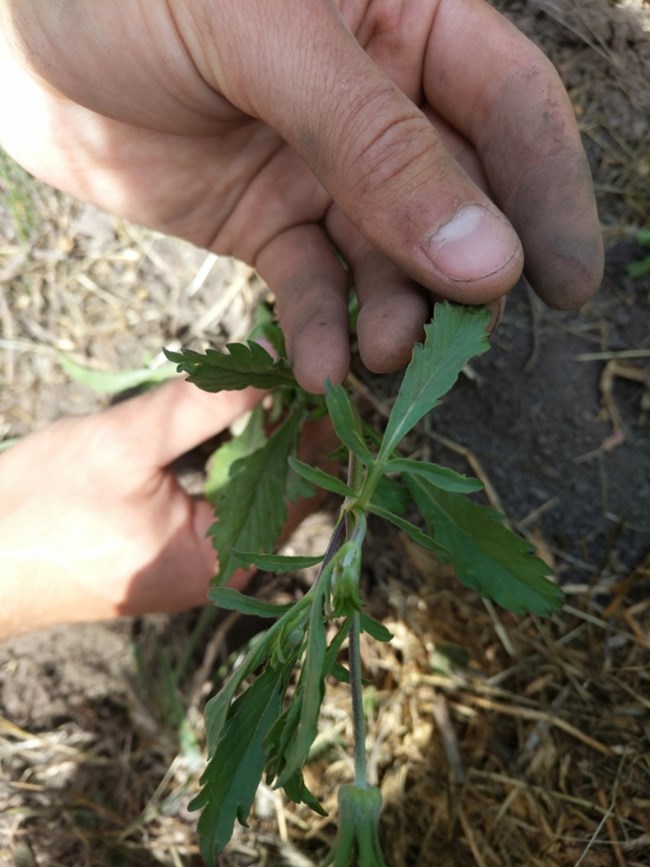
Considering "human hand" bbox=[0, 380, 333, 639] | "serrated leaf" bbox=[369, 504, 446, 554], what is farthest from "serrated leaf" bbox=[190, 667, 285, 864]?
"human hand" bbox=[0, 380, 333, 639]

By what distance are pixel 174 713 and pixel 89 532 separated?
1.94ft

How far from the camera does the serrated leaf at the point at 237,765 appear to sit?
44.8 inches

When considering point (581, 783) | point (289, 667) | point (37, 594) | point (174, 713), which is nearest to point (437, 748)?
point (581, 783)

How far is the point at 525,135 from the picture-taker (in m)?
1.62

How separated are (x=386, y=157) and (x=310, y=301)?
1.36 ft

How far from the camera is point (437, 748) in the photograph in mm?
1999

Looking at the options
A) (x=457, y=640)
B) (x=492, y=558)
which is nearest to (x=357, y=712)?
(x=492, y=558)

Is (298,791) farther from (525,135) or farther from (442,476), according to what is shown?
(525,135)

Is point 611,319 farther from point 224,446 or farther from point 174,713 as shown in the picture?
point 174,713

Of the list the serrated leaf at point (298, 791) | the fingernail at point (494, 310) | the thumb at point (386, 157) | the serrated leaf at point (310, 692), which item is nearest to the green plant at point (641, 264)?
the fingernail at point (494, 310)

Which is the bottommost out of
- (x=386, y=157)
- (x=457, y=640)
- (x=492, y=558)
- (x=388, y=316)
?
(x=457, y=640)

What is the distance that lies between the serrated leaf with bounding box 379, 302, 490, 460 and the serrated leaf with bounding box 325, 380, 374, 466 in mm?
61

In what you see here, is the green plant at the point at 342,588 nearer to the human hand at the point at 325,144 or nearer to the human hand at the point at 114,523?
→ the human hand at the point at 325,144

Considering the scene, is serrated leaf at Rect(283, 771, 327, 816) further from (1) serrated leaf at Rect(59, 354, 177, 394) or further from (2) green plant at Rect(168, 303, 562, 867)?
(1) serrated leaf at Rect(59, 354, 177, 394)
